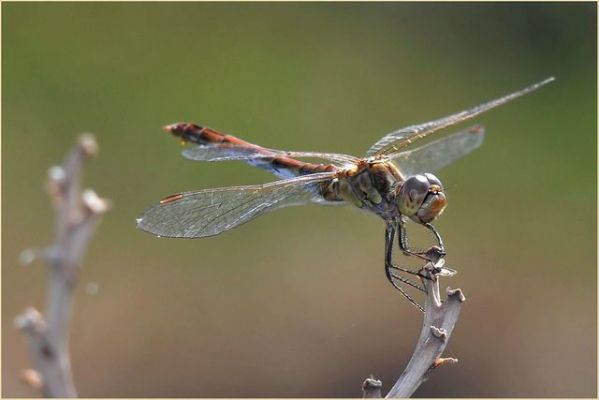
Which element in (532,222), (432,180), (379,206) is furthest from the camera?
(532,222)

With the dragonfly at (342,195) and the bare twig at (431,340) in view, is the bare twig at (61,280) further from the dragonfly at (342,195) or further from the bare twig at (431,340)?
the bare twig at (431,340)

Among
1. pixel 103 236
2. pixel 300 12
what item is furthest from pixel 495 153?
pixel 103 236

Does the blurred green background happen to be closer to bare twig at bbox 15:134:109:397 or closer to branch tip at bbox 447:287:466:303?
bare twig at bbox 15:134:109:397

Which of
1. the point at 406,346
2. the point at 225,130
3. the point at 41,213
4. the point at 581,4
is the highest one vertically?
the point at 581,4

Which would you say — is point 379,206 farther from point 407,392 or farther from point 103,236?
point 103,236

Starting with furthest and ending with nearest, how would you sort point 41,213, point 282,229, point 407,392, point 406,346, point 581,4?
point 581,4
point 282,229
point 41,213
point 406,346
point 407,392

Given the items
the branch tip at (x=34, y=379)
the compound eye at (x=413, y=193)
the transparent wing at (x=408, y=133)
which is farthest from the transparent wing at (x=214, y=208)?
the branch tip at (x=34, y=379)
